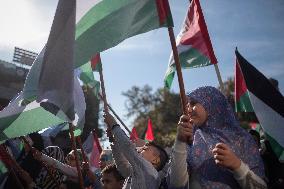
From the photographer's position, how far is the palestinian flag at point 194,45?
4.71 m

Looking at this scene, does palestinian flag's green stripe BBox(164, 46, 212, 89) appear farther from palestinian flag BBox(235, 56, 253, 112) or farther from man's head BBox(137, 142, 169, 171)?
man's head BBox(137, 142, 169, 171)

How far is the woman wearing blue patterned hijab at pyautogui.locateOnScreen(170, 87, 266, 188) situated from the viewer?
2511 mm

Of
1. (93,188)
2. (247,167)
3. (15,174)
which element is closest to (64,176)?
(93,188)

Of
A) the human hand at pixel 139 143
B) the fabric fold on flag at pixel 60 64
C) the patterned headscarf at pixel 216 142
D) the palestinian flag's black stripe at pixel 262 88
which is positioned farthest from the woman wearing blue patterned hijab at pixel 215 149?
the human hand at pixel 139 143

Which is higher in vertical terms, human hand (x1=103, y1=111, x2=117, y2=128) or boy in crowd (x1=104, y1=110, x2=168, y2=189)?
human hand (x1=103, y1=111, x2=117, y2=128)

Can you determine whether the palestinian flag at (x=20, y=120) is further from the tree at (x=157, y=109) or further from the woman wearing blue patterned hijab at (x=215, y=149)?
the tree at (x=157, y=109)

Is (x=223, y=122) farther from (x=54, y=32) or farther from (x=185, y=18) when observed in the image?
(x=185, y=18)

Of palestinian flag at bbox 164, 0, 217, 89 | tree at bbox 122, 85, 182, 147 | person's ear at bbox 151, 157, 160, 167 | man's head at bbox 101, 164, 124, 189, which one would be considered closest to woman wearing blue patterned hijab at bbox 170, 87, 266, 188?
person's ear at bbox 151, 157, 160, 167

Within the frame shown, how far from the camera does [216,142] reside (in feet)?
9.21

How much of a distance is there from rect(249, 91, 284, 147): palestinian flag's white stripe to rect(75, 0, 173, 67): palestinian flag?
1.97m

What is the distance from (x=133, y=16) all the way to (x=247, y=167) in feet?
5.39

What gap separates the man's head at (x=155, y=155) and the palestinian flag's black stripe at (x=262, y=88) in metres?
1.53

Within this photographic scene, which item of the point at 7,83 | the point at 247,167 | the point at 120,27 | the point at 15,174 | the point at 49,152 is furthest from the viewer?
the point at 7,83

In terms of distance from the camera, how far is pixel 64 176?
5.29 m
